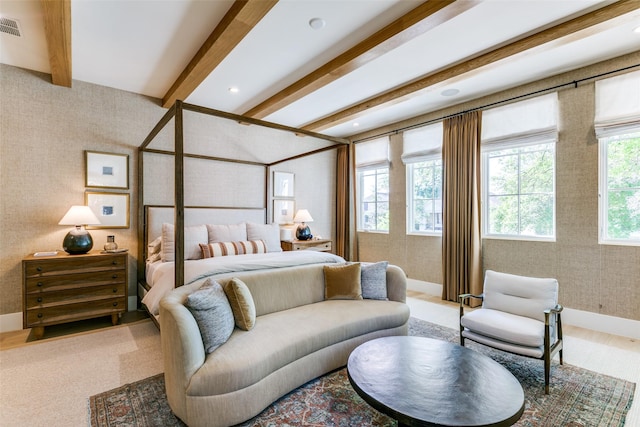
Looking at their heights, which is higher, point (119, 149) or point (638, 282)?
point (119, 149)

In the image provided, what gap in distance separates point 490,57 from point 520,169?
173 cm

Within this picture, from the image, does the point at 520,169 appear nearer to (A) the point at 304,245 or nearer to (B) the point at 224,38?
(A) the point at 304,245

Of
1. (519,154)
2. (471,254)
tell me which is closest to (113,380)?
(471,254)

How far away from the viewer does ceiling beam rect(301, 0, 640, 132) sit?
236 centimetres

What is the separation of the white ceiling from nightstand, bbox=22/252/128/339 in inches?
85.6

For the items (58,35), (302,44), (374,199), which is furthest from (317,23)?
(374,199)

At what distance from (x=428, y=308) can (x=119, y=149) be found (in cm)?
476

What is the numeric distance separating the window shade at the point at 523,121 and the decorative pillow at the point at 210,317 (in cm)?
407

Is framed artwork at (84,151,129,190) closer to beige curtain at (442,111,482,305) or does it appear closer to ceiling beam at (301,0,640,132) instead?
ceiling beam at (301,0,640,132)

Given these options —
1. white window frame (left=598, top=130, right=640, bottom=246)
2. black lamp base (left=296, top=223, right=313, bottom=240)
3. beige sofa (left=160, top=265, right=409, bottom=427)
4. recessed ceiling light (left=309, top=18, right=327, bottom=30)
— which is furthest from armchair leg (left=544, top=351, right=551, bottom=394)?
black lamp base (left=296, top=223, right=313, bottom=240)

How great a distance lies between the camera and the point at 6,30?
2680 millimetres

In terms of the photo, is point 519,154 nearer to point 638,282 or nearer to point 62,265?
point 638,282

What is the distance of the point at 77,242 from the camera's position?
334 cm

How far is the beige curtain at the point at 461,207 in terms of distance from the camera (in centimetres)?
423
